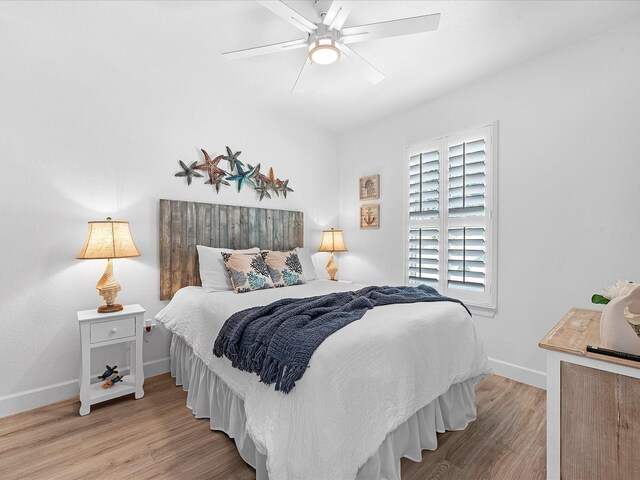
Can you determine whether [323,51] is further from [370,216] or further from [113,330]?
[113,330]

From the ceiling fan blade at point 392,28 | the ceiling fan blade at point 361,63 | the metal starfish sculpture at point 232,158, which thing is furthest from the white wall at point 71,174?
the ceiling fan blade at point 392,28

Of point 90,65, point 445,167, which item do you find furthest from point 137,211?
point 445,167

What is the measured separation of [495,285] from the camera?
279 cm

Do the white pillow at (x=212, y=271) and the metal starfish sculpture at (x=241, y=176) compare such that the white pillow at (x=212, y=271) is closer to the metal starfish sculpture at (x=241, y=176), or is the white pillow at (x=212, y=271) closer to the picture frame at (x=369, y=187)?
the metal starfish sculpture at (x=241, y=176)

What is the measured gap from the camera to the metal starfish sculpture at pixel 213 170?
310cm

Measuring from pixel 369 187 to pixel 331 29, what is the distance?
2183 mm

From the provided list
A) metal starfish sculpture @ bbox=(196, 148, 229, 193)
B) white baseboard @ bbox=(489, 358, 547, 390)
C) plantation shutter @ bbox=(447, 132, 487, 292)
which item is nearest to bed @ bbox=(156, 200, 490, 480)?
white baseboard @ bbox=(489, 358, 547, 390)

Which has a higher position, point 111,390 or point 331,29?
point 331,29

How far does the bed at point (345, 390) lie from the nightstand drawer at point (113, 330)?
26 centimetres

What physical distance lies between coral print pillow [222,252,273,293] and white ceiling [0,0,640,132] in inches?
66.5

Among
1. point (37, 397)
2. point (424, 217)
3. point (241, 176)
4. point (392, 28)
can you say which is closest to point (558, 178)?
point (424, 217)

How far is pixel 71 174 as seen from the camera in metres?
2.41

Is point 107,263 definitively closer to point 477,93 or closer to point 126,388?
point 126,388

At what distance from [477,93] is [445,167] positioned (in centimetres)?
72
